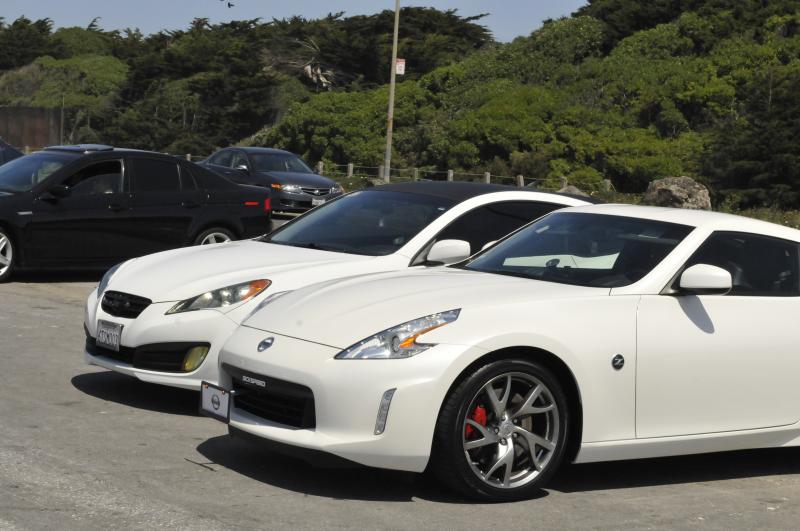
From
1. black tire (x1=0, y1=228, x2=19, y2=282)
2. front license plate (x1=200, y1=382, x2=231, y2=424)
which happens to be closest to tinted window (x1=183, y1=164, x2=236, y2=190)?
black tire (x1=0, y1=228, x2=19, y2=282)

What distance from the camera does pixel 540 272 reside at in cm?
659

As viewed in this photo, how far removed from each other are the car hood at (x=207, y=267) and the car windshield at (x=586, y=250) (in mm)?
1636

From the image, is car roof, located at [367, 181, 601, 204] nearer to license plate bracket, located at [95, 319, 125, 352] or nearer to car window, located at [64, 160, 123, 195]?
license plate bracket, located at [95, 319, 125, 352]

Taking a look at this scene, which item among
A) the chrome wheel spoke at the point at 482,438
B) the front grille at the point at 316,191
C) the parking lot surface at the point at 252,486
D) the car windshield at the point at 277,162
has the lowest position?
the parking lot surface at the point at 252,486

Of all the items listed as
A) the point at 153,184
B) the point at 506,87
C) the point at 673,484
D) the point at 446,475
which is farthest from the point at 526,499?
the point at 506,87

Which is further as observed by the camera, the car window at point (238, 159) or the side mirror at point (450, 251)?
the car window at point (238, 159)

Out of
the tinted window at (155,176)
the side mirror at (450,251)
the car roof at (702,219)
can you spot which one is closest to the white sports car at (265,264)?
the side mirror at (450,251)

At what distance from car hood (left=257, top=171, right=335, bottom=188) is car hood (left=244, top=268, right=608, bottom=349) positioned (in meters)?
20.0

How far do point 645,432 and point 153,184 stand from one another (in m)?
9.26

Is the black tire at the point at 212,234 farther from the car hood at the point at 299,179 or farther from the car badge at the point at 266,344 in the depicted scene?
the car hood at the point at 299,179

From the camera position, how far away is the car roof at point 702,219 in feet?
22.1

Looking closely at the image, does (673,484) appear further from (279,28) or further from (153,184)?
(279,28)

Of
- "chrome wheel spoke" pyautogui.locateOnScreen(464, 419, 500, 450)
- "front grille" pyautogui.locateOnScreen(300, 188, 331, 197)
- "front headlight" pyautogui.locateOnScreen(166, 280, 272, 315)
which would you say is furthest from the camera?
"front grille" pyautogui.locateOnScreen(300, 188, 331, 197)

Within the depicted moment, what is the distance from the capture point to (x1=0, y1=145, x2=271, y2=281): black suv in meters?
13.6
